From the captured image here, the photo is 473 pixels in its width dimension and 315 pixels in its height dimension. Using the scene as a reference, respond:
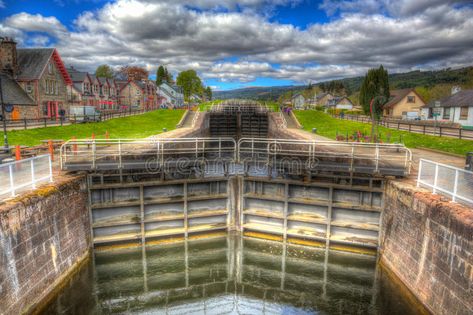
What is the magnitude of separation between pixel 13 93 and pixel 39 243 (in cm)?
3550

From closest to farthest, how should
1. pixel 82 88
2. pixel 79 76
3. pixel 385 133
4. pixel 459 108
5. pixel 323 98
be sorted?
pixel 385 133 < pixel 459 108 < pixel 82 88 < pixel 79 76 < pixel 323 98

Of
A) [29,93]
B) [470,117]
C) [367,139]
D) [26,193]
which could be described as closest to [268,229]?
[26,193]

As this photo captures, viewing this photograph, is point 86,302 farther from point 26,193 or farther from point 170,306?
point 26,193

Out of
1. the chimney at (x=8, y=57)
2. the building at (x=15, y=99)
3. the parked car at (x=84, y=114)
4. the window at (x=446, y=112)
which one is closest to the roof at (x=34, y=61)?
the chimney at (x=8, y=57)

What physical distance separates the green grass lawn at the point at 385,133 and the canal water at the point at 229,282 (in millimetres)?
14700

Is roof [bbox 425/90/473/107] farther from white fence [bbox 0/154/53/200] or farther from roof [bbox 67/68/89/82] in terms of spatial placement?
roof [bbox 67/68/89/82]

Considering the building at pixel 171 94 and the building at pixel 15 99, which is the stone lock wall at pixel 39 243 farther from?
the building at pixel 171 94

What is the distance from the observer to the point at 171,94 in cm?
12156

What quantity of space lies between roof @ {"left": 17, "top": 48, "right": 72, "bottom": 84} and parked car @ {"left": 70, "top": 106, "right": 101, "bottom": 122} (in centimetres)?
614

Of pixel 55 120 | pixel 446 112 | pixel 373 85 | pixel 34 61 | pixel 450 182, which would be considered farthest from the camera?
pixel 373 85

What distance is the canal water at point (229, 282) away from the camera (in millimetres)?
11789

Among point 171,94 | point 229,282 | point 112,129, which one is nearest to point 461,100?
point 112,129

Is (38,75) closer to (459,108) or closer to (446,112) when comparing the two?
(459,108)

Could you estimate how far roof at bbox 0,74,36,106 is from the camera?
121ft
